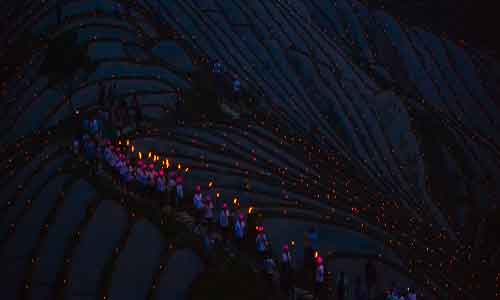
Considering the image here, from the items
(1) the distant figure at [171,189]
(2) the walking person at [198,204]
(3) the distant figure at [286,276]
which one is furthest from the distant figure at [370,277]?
(1) the distant figure at [171,189]

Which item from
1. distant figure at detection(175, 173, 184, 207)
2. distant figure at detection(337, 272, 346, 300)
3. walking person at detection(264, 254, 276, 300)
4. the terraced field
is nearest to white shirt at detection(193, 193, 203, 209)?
distant figure at detection(175, 173, 184, 207)

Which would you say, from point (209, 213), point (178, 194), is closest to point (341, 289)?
point (209, 213)

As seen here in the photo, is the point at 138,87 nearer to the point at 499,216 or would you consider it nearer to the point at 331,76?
the point at 331,76

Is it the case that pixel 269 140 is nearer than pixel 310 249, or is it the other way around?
pixel 310 249

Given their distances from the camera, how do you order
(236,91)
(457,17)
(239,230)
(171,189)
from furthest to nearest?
(457,17)
(236,91)
(171,189)
(239,230)

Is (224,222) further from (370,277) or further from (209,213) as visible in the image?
(370,277)

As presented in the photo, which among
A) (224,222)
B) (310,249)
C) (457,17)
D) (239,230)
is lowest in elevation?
(310,249)
